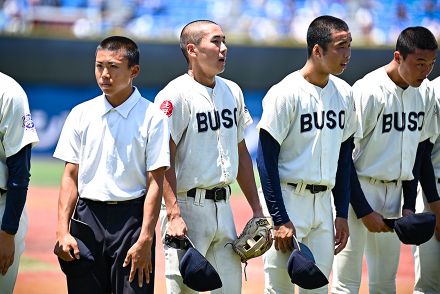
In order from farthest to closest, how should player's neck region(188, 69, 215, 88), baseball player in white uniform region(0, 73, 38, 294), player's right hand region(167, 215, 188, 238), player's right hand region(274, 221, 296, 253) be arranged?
player's neck region(188, 69, 215, 88) → player's right hand region(274, 221, 296, 253) → player's right hand region(167, 215, 188, 238) → baseball player in white uniform region(0, 73, 38, 294)

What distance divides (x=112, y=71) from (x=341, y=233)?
6.85 ft

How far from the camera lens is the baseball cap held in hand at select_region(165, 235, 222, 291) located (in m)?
5.54

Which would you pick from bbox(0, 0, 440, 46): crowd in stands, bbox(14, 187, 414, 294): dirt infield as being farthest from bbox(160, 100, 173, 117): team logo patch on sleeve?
bbox(0, 0, 440, 46): crowd in stands

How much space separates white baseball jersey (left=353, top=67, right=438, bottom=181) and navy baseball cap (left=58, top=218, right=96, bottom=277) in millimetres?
2414

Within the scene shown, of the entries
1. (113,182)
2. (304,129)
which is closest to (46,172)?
(304,129)

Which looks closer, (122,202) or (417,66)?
(122,202)

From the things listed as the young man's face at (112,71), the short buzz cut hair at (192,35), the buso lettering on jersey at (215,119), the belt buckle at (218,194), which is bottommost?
the belt buckle at (218,194)

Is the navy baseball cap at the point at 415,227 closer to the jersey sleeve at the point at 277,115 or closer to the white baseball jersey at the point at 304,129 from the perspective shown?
the white baseball jersey at the point at 304,129

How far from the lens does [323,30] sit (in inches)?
251

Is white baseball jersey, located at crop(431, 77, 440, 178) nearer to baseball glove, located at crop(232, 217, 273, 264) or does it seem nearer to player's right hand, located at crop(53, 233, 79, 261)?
baseball glove, located at crop(232, 217, 273, 264)

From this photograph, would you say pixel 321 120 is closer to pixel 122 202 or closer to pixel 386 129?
pixel 386 129

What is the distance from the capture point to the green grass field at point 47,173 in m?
17.3

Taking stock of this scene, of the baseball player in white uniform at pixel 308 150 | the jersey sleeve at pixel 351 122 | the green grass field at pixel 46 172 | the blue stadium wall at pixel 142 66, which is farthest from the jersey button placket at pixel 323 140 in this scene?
the blue stadium wall at pixel 142 66

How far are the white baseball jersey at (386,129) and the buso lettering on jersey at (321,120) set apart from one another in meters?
0.43
